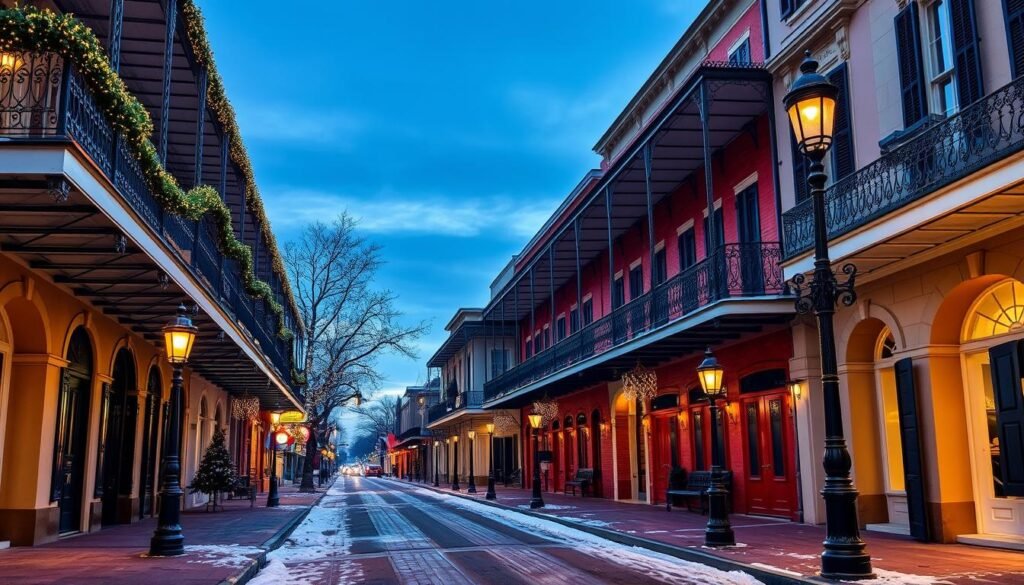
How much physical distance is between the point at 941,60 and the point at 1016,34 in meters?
1.59

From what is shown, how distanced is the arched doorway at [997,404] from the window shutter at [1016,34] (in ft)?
9.16

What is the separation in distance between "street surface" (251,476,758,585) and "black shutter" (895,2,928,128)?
23.3ft

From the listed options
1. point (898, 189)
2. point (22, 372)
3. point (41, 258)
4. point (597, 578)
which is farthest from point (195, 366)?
point (898, 189)

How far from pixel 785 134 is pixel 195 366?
50.5 feet

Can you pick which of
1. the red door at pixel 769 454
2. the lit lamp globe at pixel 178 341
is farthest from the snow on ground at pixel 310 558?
the red door at pixel 769 454

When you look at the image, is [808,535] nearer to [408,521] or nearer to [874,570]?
[874,570]

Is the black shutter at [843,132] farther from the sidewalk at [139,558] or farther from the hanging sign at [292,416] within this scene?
the hanging sign at [292,416]

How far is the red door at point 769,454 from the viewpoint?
54.3ft

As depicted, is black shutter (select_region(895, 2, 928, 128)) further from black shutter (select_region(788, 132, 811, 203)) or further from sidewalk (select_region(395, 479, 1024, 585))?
sidewalk (select_region(395, 479, 1024, 585))

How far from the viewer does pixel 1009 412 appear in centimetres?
1098

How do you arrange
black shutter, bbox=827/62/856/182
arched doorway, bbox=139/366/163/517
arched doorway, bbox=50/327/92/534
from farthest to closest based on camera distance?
arched doorway, bbox=139/366/163/517 → black shutter, bbox=827/62/856/182 → arched doorway, bbox=50/327/92/534

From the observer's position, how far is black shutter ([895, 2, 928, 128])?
478 inches

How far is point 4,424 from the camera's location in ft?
40.4

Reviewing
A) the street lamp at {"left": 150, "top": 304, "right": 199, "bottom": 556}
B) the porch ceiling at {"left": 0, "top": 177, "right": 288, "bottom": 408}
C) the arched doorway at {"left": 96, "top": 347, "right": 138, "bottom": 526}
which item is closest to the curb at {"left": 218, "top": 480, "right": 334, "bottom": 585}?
the street lamp at {"left": 150, "top": 304, "right": 199, "bottom": 556}
